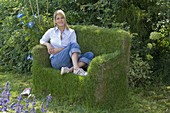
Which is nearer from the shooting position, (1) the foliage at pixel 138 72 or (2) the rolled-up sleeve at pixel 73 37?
(2) the rolled-up sleeve at pixel 73 37

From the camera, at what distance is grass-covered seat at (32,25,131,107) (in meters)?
3.46

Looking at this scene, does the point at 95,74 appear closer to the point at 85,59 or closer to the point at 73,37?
the point at 85,59

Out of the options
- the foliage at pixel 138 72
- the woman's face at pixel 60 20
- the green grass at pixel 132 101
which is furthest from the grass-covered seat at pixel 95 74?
the foliage at pixel 138 72

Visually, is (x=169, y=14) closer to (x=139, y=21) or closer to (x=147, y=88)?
(x=139, y=21)

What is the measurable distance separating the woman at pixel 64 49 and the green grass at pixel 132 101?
15.2 inches

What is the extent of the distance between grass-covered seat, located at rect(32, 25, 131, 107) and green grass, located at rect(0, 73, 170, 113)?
9 cm

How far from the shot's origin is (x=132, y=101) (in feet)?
13.0

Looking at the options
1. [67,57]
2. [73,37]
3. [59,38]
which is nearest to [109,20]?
[73,37]

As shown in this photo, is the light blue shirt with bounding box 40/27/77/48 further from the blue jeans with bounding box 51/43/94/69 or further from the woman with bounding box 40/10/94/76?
the blue jeans with bounding box 51/43/94/69

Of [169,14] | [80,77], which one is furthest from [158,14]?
[80,77]

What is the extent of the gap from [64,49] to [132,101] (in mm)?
1019

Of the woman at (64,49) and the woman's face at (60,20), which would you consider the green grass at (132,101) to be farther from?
the woman's face at (60,20)

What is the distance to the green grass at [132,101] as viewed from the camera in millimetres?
3568

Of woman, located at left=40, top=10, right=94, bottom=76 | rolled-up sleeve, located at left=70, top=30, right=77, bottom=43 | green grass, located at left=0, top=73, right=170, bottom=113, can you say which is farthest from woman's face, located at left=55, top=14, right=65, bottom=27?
green grass, located at left=0, top=73, right=170, bottom=113
